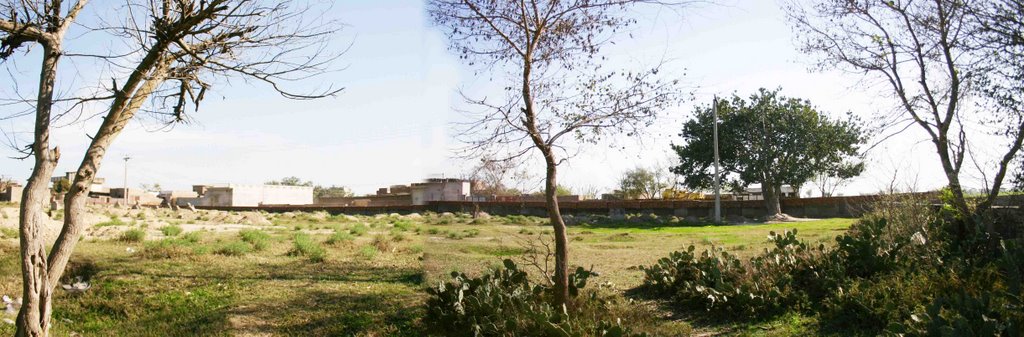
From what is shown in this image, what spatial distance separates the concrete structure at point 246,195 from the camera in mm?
56469

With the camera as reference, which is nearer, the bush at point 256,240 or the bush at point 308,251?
the bush at point 308,251

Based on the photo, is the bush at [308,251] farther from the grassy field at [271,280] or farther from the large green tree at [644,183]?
the large green tree at [644,183]

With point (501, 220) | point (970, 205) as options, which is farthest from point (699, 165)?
point (970, 205)

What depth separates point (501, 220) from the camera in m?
19.0

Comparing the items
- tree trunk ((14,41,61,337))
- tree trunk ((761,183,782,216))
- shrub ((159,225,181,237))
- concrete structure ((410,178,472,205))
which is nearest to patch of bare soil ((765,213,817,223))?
tree trunk ((761,183,782,216))

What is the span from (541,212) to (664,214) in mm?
6424

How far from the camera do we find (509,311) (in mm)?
5832

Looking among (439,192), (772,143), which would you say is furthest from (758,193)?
(439,192)

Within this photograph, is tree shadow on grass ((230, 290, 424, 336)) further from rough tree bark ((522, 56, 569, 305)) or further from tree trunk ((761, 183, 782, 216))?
tree trunk ((761, 183, 782, 216))

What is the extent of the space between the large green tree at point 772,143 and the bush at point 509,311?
2570 cm

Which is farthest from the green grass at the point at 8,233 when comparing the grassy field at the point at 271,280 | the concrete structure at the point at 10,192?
the concrete structure at the point at 10,192

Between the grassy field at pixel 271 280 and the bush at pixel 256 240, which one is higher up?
the bush at pixel 256 240

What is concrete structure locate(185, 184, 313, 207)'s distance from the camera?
185 ft

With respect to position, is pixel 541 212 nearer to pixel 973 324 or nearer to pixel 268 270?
pixel 268 270
